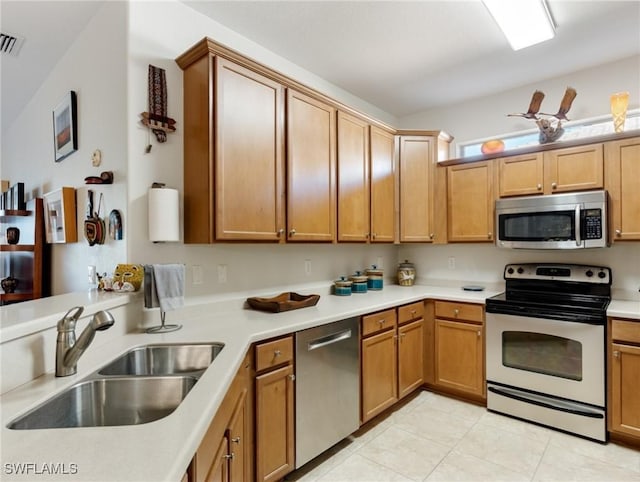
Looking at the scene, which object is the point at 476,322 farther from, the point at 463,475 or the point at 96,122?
the point at 96,122

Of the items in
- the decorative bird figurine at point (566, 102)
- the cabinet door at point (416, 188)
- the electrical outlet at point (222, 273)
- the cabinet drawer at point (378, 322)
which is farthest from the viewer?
the cabinet door at point (416, 188)

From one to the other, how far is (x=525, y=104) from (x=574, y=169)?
2.89 ft

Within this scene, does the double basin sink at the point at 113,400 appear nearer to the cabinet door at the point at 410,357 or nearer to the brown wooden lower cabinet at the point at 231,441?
the brown wooden lower cabinet at the point at 231,441

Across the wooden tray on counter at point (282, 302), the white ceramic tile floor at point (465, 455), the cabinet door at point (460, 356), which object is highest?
the wooden tray on counter at point (282, 302)

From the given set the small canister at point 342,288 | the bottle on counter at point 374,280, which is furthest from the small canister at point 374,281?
the small canister at point 342,288

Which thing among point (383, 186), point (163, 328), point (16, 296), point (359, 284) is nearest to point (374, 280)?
point (359, 284)

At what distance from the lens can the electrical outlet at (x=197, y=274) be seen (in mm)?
2201

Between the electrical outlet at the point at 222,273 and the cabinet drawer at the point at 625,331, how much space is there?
2.61 metres

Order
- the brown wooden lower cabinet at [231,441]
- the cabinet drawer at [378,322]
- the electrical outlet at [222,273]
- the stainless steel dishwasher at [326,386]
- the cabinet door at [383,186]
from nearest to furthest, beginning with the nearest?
the brown wooden lower cabinet at [231,441] < the stainless steel dishwasher at [326,386] < the electrical outlet at [222,273] < the cabinet drawer at [378,322] < the cabinet door at [383,186]

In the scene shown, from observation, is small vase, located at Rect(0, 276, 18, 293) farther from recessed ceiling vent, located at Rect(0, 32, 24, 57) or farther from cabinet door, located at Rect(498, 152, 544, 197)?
cabinet door, located at Rect(498, 152, 544, 197)

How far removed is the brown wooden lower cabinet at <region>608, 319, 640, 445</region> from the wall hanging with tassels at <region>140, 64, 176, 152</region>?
3.11 m

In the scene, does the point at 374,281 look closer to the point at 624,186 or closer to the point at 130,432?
the point at 624,186

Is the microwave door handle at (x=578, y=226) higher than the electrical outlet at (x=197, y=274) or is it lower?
higher

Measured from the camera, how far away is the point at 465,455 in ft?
7.26
